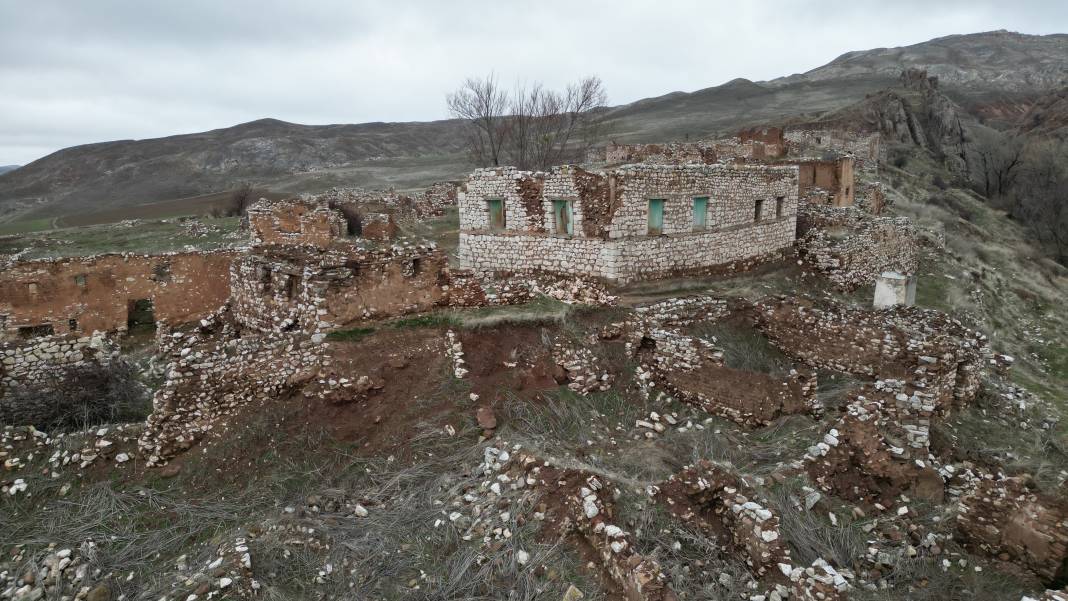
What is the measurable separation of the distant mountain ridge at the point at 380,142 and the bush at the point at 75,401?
49314mm

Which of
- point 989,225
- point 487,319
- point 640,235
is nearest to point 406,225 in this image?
point 640,235

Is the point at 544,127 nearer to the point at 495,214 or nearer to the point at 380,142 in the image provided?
the point at 495,214

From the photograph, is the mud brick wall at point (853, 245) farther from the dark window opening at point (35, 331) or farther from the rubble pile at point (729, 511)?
the dark window opening at point (35, 331)

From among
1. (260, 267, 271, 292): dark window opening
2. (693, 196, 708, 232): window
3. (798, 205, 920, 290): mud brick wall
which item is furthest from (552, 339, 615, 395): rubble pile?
(798, 205, 920, 290): mud brick wall

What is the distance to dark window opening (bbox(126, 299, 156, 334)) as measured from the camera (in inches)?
603

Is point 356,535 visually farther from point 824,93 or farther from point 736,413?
point 824,93

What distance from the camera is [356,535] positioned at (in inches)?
252

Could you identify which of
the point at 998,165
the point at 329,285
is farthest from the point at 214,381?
the point at 998,165

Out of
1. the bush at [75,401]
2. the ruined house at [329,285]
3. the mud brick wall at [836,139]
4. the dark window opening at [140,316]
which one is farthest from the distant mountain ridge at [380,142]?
the ruined house at [329,285]

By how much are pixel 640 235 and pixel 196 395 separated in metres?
9.22

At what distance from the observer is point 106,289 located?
14.9 m

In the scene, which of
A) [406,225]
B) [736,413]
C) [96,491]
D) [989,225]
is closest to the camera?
[96,491]

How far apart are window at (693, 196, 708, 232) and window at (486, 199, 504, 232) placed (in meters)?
4.74

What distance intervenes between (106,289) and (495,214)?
427 inches
